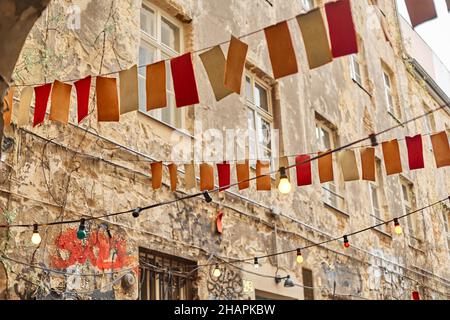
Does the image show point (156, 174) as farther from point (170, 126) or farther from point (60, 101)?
point (60, 101)

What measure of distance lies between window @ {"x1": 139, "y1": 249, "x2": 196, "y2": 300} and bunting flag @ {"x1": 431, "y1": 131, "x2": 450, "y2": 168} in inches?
104

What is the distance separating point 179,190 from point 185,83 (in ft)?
6.58

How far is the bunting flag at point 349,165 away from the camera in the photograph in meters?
6.00

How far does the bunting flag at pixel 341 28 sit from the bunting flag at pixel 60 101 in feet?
6.55

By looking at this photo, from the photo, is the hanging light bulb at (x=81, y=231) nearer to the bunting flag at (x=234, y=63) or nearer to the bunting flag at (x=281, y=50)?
the bunting flag at (x=234, y=63)

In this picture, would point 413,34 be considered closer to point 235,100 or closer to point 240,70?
point 235,100

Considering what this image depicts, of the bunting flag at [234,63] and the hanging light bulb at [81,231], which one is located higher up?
the bunting flag at [234,63]

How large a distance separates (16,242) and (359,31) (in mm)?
9661

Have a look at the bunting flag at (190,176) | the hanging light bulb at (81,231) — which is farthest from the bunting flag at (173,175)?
the hanging light bulb at (81,231)

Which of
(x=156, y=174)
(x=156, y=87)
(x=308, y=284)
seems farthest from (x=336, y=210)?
(x=156, y=87)

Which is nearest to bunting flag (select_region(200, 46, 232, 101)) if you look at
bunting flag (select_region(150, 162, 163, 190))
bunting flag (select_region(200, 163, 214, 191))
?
bunting flag (select_region(150, 162, 163, 190))

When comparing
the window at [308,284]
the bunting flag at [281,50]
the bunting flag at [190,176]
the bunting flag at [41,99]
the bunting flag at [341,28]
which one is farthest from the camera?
the window at [308,284]

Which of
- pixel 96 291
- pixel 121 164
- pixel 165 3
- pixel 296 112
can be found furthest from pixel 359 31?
pixel 96 291

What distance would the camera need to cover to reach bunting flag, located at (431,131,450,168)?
5.76m
